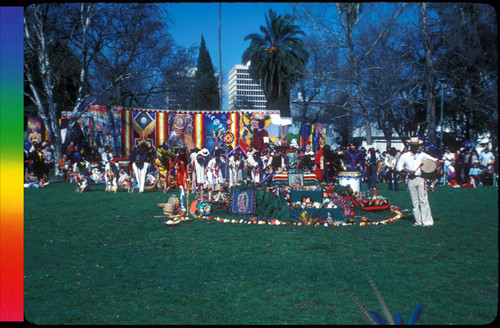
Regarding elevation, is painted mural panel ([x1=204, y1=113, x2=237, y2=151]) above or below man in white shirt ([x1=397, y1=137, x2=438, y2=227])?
above

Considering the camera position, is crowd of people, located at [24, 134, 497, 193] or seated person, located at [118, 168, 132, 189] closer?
crowd of people, located at [24, 134, 497, 193]

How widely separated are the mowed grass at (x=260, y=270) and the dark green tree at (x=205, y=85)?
2581cm

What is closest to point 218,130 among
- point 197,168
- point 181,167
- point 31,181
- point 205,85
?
point 181,167

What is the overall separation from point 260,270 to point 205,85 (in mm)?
33434

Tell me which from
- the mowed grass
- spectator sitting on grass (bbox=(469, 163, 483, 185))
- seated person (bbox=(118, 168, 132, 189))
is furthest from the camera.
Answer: seated person (bbox=(118, 168, 132, 189))

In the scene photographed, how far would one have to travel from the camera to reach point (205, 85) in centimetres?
3794

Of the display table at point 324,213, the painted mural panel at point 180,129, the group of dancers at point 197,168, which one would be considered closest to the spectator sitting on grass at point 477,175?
the display table at point 324,213

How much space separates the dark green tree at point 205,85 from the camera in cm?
3550

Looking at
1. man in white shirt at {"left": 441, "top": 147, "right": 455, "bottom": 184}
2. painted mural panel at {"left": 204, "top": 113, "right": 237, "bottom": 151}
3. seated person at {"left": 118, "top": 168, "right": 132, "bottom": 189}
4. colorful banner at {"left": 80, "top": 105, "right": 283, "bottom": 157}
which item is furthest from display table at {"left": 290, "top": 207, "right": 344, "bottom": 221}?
painted mural panel at {"left": 204, "top": 113, "right": 237, "bottom": 151}

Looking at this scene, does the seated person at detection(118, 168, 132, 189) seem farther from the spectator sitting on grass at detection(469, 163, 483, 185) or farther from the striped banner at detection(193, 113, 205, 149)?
the spectator sitting on grass at detection(469, 163, 483, 185)

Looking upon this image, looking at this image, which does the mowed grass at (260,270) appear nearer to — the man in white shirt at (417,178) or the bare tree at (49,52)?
the man in white shirt at (417,178)

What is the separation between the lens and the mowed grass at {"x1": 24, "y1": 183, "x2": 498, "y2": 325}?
4188mm

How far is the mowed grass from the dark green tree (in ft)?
84.7

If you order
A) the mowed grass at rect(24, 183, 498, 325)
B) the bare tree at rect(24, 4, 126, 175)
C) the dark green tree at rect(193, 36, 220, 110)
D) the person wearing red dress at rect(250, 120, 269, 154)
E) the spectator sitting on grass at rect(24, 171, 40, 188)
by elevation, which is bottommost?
the mowed grass at rect(24, 183, 498, 325)
